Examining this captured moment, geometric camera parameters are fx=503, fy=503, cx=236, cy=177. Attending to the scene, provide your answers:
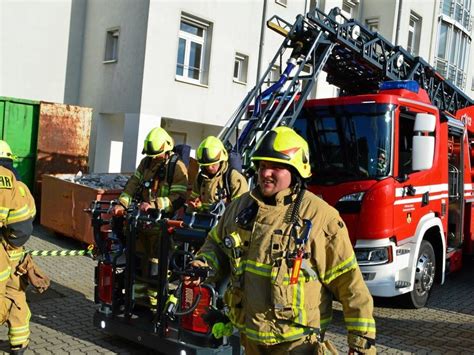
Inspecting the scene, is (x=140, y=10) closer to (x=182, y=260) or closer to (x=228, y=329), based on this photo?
(x=182, y=260)

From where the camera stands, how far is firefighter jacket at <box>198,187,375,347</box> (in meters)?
2.32

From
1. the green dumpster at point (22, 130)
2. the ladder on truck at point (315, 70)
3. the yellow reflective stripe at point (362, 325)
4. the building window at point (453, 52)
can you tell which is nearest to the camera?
the yellow reflective stripe at point (362, 325)

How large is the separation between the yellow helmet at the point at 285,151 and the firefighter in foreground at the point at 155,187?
2253mm

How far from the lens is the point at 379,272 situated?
5.24 m

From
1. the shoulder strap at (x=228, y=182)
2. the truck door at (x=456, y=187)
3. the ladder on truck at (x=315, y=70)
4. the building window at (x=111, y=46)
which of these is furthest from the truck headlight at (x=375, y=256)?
the building window at (x=111, y=46)

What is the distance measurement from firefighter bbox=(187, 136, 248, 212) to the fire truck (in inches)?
47.7

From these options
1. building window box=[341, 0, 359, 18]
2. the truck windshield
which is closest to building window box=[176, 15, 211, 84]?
building window box=[341, 0, 359, 18]

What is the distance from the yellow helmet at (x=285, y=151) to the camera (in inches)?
96.6

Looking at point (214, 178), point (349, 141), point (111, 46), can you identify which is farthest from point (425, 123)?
point (111, 46)

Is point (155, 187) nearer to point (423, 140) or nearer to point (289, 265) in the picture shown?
point (423, 140)

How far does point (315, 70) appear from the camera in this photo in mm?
6824

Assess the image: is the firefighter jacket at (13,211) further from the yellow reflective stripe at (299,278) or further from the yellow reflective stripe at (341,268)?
the yellow reflective stripe at (341,268)

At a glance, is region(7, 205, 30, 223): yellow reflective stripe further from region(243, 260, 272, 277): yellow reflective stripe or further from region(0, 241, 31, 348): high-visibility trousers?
region(243, 260, 272, 277): yellow reflective stripe

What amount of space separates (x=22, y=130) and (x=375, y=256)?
7.74m
